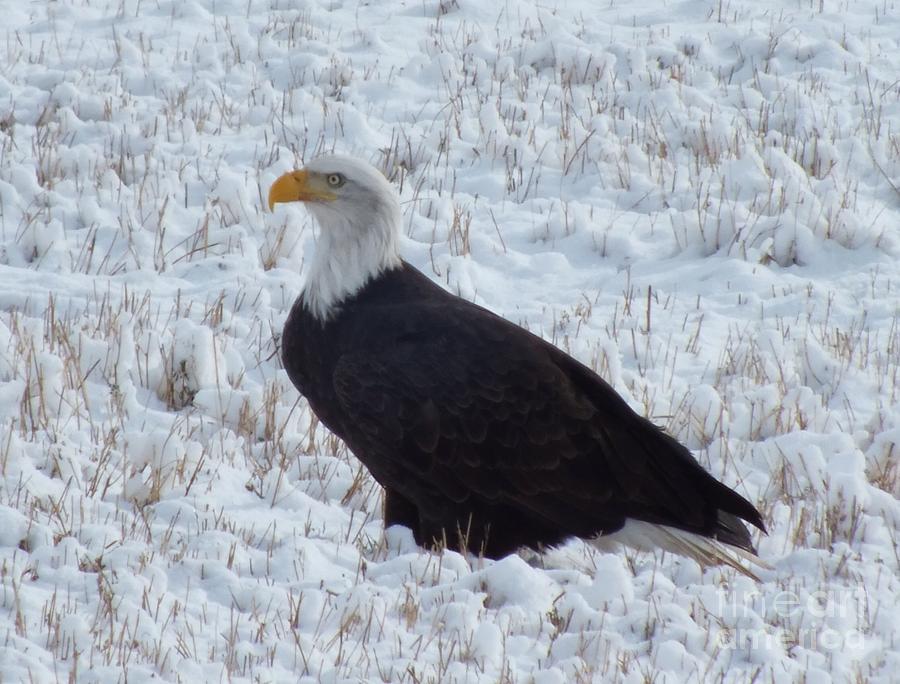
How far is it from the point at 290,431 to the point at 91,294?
1.88m

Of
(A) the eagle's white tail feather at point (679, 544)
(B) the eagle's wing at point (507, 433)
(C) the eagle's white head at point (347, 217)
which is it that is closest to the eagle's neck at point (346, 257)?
(C) the eagle's white head at point (347, 217)

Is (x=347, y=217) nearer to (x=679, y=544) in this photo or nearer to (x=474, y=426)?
(x=474, y=426)

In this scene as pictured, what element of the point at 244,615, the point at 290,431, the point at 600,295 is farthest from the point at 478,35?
the point at 244,615

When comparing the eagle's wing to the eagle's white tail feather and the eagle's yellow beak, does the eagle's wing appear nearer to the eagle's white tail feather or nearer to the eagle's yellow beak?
the eagle's white tail feather

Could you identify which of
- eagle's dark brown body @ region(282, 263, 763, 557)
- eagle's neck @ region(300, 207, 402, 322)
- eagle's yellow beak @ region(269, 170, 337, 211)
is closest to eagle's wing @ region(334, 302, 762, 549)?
eagle's dark brown body @ region(282, 263, 763, 557)

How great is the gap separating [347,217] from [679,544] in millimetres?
1833

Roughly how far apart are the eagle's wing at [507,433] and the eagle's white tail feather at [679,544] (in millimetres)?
67

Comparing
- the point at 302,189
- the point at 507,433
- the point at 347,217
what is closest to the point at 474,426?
the point at 507,433

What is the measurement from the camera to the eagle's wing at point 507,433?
5723 millimetres

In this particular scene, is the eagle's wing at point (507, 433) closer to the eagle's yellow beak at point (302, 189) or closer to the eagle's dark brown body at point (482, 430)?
the eagle's dark brown body at point (482, 430)

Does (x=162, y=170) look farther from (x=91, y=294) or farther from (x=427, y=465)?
(x=427, y=465)

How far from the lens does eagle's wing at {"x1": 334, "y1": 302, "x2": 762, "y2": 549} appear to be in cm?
572

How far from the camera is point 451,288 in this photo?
8438mm

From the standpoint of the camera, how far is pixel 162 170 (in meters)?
9.65
